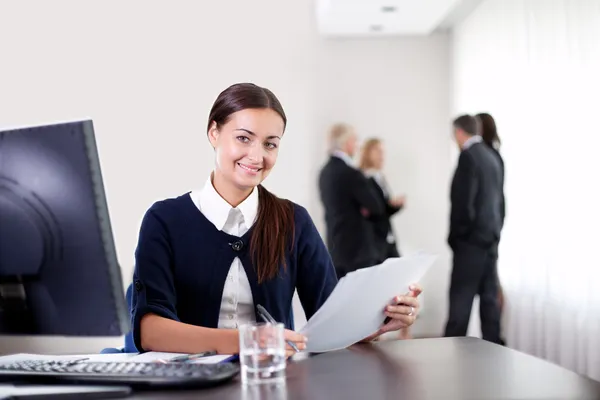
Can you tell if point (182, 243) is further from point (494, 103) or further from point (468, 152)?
point (494, 103)

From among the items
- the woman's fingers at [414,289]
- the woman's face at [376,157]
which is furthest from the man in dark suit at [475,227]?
the woman's fingers at [414,289]

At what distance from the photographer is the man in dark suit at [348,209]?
486 cm

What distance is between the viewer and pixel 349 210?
4.89 meters

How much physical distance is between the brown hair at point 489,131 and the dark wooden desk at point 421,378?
10.6ft

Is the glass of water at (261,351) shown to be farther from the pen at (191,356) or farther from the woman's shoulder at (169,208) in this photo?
the woman's shoulder at (169,208)

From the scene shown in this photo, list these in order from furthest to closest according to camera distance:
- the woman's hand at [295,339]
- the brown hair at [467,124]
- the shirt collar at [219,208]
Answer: the brown hair at [467,124]
the shirt collar at [219,208]
the woman's hand at [295,339]

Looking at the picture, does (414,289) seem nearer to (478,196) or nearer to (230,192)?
A: (230,192)

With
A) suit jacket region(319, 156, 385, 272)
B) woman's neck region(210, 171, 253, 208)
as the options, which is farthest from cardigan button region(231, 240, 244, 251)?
suit jacket region(319, 156, 385, 272)

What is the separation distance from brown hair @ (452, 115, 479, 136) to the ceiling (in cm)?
104

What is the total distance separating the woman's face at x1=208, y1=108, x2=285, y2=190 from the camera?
5.19 ft

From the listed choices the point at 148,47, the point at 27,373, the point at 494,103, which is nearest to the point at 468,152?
the point at 494,103

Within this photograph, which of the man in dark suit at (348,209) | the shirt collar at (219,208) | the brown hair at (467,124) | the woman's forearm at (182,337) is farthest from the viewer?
the man in dark suit at (348,209)

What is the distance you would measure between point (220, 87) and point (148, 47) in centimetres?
61

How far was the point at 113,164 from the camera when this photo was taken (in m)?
5.47
